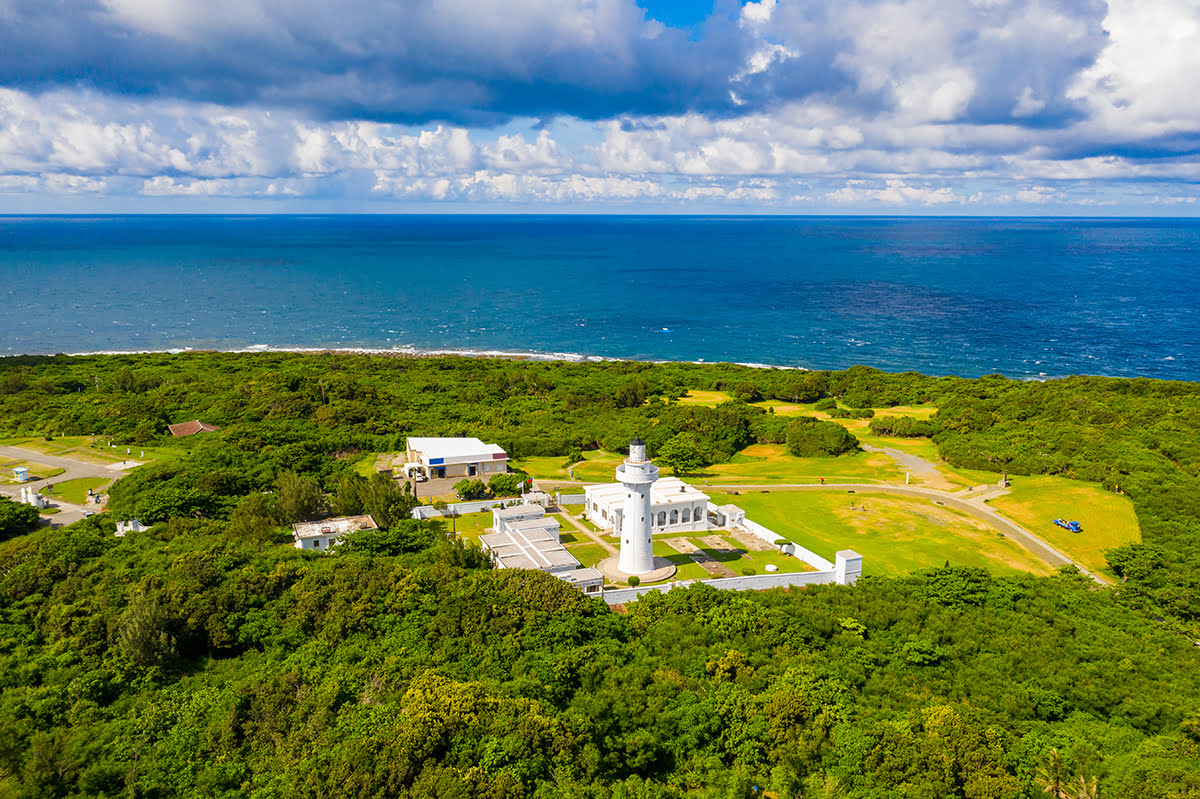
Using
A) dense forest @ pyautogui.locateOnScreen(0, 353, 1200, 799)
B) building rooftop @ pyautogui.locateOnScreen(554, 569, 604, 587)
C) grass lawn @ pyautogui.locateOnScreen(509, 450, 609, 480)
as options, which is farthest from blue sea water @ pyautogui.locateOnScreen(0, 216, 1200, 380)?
Result: building rooftop @ pyautogui.locateOnScreen(554, 569, 604, 587)

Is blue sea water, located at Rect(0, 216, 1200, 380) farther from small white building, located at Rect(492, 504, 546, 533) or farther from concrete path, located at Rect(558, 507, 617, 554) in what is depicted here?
small white building, located at Rect(492, 504, 546, 533)

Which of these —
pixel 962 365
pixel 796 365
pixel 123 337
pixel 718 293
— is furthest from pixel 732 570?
pixel 718 293

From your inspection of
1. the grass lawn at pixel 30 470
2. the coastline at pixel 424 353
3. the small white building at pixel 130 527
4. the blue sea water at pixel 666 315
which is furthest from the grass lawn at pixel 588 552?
the blue sea water at pixel 666 315

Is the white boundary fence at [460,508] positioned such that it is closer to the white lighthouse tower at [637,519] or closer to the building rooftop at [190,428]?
the white lighthouse tower at [637,519]

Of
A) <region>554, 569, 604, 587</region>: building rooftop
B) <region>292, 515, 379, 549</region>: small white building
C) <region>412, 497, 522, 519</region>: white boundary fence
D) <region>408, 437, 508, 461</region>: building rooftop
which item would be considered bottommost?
<region>412, 497, 522, 519</region>: white boundary fence

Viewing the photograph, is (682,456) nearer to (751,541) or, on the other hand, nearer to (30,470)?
(751,541)
